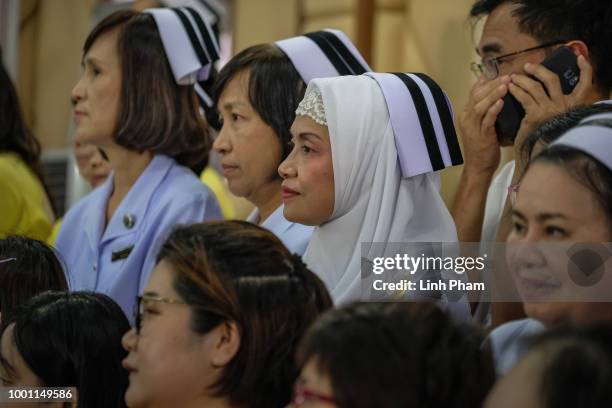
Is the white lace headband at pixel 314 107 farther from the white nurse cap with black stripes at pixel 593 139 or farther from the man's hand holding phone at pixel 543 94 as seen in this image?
the white nurse cap with black stripes at pixel 593 139

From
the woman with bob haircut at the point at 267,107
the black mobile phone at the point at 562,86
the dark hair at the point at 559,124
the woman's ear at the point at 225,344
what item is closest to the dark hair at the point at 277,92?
the woman with bob haircut at the point at 267,107

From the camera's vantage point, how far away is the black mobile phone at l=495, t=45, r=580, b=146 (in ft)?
10.8

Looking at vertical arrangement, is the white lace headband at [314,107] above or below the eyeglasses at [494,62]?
below

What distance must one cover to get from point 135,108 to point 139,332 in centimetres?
160

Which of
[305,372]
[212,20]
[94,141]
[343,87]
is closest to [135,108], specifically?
[94,141]

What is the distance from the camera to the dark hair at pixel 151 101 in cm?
421

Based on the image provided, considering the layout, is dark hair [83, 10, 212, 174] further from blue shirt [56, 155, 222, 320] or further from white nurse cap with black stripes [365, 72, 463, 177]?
white nurse cap with black stripes [365, 72, 463, 177]

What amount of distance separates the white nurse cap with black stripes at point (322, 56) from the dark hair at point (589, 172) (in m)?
1.28

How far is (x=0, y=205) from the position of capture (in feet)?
14.4

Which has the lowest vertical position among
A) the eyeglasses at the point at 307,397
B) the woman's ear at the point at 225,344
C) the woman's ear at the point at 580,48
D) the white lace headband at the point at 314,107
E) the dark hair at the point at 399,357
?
the woman's ear at the point at 225,344

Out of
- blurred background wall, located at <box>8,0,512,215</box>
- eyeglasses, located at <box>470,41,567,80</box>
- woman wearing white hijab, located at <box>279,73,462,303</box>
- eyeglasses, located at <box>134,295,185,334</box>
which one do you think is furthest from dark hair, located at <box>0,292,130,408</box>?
blurred background wall, located at <box>8,0,512,215</box>

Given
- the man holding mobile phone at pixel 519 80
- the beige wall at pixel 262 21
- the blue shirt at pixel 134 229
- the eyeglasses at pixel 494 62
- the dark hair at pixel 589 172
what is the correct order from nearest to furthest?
the dark hair at pixel 589 172
the man holding mobile phone at pixel 519 80
the eyeglasses at pixel 494 62
the blue shirt at pixel 134 229
the beige wall at pixel 262 21

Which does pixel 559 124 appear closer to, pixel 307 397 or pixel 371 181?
pixel 371 181

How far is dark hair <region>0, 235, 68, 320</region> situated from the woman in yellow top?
80 centimetres
